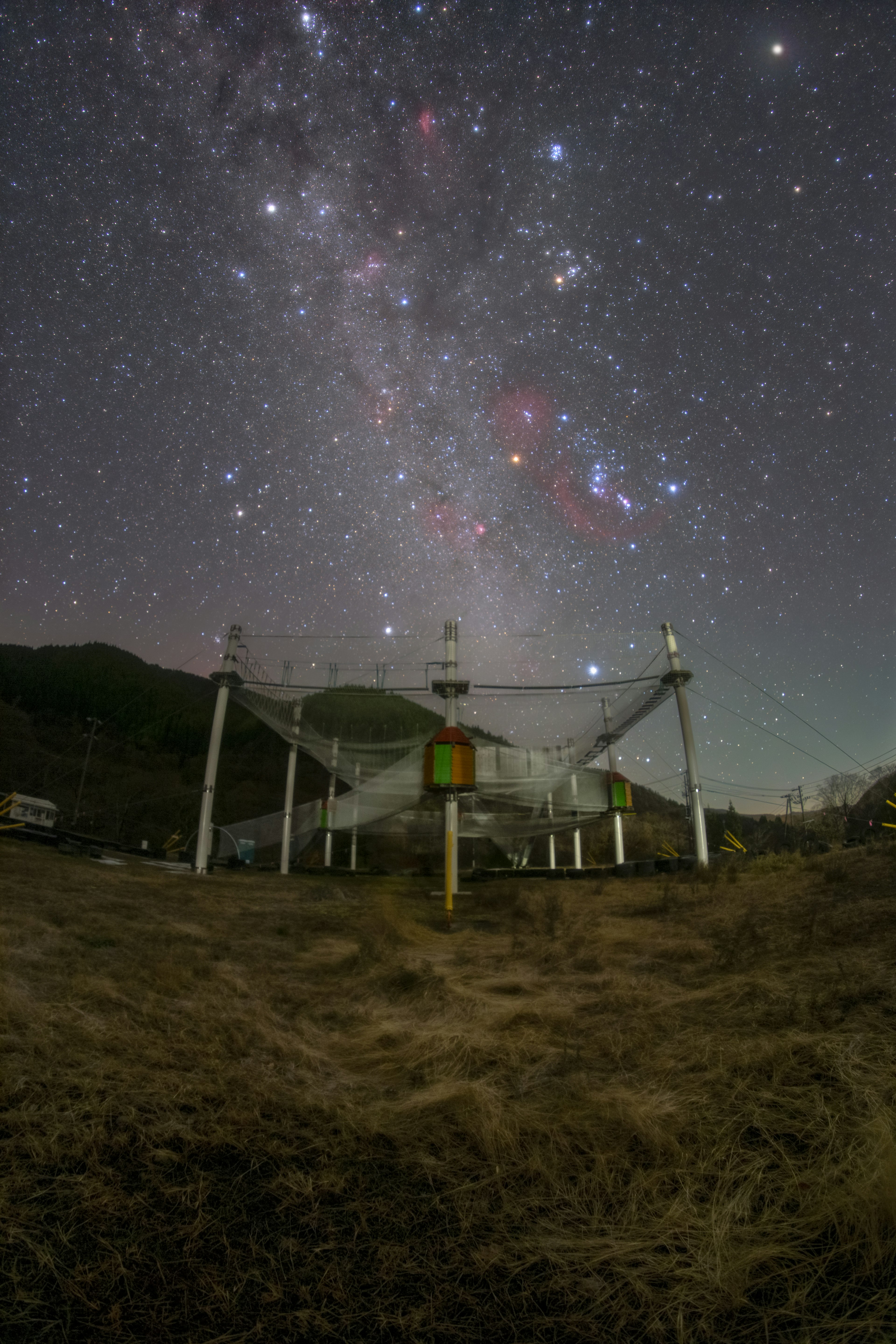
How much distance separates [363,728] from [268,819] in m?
8.50

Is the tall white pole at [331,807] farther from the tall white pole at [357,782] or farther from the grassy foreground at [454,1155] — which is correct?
the grassy foreground at [454,1155]

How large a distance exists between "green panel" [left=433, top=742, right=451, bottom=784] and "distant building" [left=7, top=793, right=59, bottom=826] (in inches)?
607

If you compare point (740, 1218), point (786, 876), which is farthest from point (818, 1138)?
point (786, 876)

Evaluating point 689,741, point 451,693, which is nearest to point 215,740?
point 451,693

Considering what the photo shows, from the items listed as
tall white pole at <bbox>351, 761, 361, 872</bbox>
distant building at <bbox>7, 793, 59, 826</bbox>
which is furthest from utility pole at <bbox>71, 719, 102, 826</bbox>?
tall white pole at <bbox>351, 761, 361, 872</bbox>

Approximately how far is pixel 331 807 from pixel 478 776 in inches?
279

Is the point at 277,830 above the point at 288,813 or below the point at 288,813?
below

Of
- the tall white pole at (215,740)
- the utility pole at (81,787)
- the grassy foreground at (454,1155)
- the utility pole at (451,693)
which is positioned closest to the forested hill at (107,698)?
the utility pole at (81,787)

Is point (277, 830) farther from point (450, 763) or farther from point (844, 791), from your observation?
point (844, 791)

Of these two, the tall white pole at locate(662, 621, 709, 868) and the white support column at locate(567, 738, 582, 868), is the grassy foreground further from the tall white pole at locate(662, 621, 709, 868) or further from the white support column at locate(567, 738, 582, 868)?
the white support column at locate(567, 738, 582, 868)

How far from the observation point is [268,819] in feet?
84.2

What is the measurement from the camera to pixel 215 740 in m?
19.3

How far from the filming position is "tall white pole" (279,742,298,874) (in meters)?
21.1

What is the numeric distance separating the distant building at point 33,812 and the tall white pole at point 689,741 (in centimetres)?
2063
